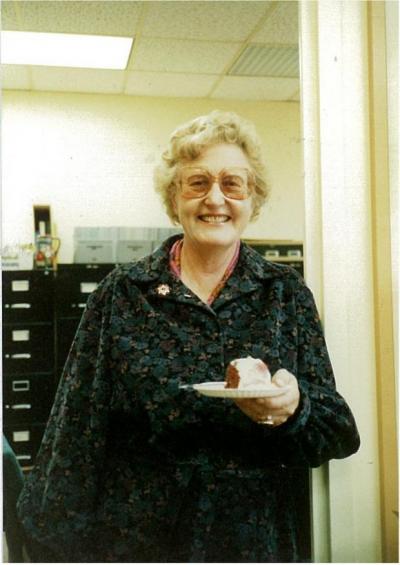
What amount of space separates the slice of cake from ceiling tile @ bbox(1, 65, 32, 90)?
0.72m

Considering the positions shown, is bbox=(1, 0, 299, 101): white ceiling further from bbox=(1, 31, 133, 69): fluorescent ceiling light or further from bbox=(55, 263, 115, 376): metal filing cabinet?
bbox=(55, 263, 115, 376): metal filing cabinet

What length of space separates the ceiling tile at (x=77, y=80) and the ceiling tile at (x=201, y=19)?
172 millimetres

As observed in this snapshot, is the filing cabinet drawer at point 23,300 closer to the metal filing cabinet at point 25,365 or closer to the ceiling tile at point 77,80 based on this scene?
the metal filing cabinet at point 25,365

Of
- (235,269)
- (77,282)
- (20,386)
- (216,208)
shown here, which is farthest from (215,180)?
(77,282)

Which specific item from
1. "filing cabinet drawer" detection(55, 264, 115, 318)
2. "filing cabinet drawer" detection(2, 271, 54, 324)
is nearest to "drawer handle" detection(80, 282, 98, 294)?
"filing cabinet drawer" detection(55, 264, 115, 318)

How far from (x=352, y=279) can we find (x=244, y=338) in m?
0.26

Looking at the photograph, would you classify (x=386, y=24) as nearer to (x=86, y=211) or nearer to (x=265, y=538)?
(x=86, y=211)

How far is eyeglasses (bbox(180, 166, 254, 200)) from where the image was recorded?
0.95m

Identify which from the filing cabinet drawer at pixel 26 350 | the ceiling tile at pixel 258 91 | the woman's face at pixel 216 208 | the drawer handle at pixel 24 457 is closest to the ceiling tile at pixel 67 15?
the ceiling tile at pixel 258 91

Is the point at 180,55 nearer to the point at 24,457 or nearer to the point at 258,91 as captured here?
the point at 258,91

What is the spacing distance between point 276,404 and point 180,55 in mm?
931

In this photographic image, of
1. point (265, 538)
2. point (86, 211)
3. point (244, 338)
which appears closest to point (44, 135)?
point (86, 211)

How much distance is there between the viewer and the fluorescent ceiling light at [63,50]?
1.00 meters

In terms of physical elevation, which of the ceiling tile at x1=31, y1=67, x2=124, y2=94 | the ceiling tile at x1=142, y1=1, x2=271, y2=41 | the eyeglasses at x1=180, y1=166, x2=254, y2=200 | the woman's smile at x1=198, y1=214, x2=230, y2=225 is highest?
the ceiling tile at x1=142, y1=1, x2=271, y2=41
